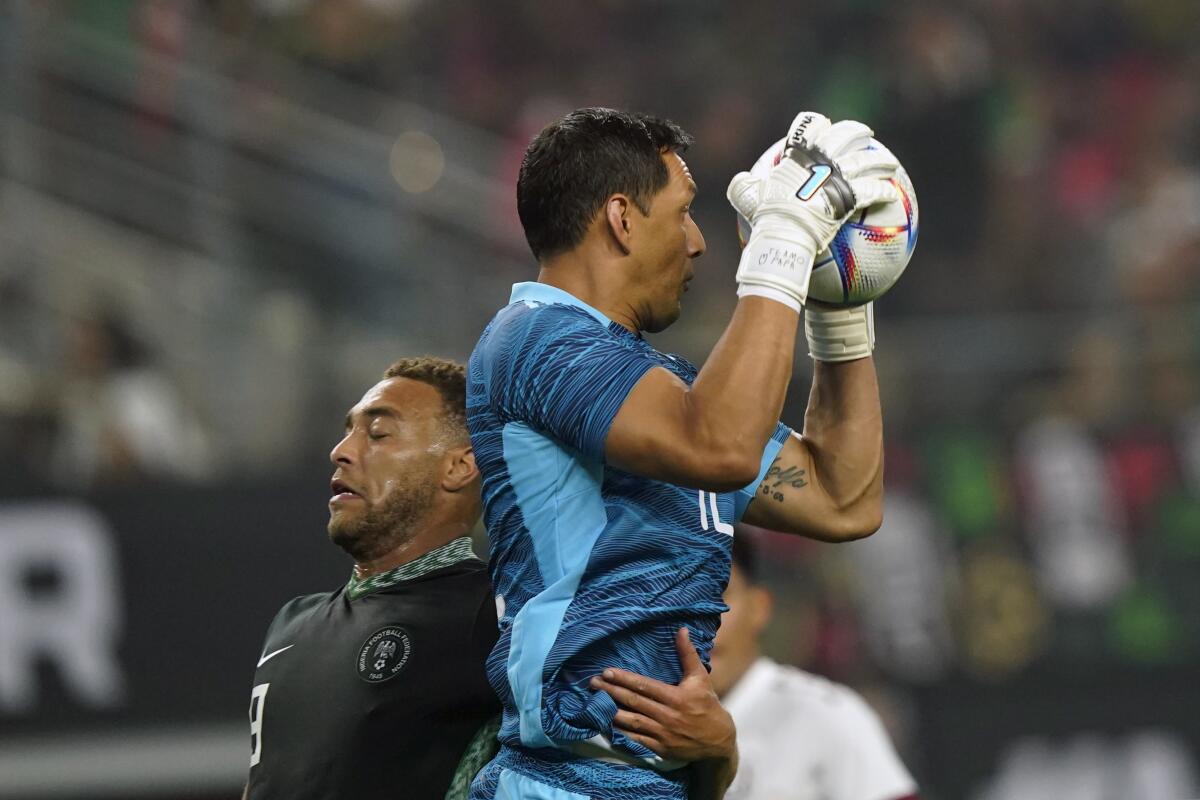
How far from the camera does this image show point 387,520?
11.4 feet

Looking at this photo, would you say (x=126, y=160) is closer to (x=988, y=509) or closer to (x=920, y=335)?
(x=920, y=335)

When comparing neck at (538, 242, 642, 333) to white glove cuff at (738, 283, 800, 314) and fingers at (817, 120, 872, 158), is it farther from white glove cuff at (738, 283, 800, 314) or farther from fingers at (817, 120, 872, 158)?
fingers at (817, 120, 872, 158)

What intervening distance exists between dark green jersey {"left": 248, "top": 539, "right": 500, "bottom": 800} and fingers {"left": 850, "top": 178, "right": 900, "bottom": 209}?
1.14 m

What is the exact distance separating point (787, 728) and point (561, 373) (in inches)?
82.4

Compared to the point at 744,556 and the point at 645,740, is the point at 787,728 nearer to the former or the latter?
the point at 744,556

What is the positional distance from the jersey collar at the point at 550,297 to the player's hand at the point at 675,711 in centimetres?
54

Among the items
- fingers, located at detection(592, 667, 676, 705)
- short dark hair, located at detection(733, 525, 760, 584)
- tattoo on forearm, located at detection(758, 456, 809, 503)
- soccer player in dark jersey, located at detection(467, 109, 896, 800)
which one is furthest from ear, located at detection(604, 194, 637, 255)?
short dark hair, located at detection(733, 525, 760, 584)

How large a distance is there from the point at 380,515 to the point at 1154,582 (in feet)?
13.5

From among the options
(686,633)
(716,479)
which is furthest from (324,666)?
(716,479)

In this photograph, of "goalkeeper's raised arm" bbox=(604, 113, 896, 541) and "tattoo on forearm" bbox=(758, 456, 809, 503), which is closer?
"goalkeeper's raised arm" bbox=(604, 113, 896, 541)

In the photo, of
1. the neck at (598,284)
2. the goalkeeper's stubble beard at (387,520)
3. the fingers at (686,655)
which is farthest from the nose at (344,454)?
the fingers at (686,655)

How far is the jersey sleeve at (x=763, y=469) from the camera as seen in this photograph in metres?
3.05

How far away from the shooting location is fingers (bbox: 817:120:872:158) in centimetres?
280

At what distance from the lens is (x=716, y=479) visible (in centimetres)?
250
